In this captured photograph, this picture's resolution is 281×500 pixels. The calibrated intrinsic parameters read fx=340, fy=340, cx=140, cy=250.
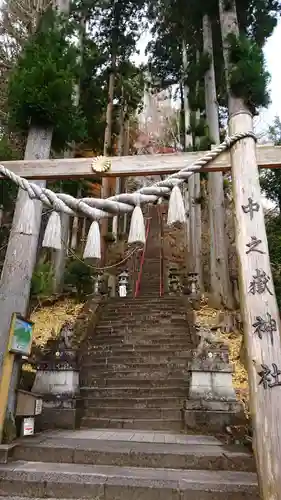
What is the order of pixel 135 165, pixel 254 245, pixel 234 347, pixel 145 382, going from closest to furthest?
pixel 254 245, pixel 135 165, pixel 145 382, pixel 234 347

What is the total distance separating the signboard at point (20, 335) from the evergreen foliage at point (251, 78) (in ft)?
16.1

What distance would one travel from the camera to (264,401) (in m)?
2.95

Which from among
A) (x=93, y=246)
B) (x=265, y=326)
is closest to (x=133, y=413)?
(x=93, y=246)

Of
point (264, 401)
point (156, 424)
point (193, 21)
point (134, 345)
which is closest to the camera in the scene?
point (264, 401)

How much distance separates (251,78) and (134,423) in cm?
618

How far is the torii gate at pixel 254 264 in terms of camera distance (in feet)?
9.45

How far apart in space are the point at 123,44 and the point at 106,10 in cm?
147

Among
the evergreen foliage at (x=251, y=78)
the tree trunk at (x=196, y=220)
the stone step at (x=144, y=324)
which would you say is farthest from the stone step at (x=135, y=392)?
the tree trunk at (x=196, y=220)

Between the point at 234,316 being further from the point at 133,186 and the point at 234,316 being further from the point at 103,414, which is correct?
the point at 133,186

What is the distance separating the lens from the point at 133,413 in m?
6.19

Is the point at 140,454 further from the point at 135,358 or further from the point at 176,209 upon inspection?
the point at 135,358

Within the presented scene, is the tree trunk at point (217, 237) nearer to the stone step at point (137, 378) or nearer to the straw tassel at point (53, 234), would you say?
the stone step at point (137, 378)

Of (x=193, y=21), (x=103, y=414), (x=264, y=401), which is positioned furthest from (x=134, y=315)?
(x=193, y=21)

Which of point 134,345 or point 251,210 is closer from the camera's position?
point 251,210
